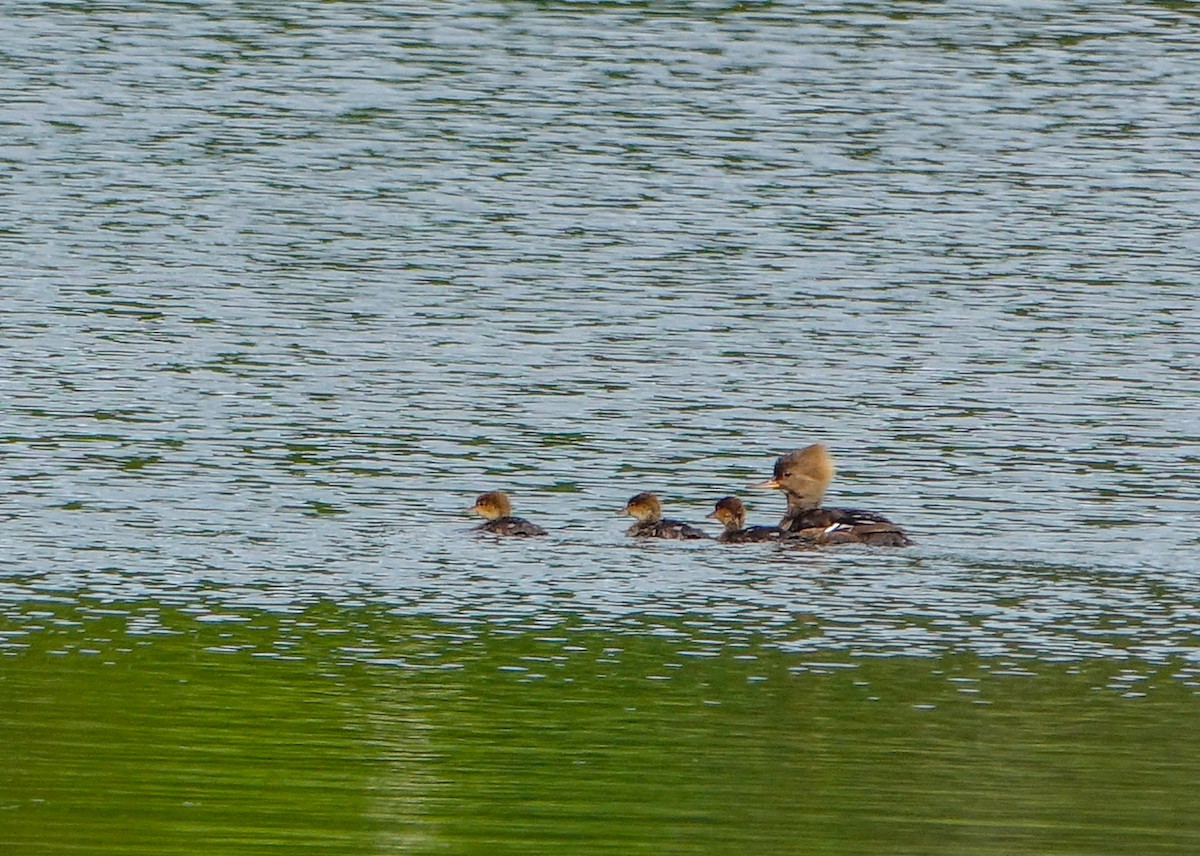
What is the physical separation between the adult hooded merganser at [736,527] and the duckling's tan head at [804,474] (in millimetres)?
409

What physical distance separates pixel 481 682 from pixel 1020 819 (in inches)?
114

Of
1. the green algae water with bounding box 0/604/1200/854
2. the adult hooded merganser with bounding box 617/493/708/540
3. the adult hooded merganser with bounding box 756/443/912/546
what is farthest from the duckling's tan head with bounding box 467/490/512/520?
the green algae water with bounding box 0/604/1200/854

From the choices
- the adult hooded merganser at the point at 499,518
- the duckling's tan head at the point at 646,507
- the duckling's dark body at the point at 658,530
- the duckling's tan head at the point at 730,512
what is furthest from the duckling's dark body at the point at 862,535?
the adult hooded merganser at the point at 499,518

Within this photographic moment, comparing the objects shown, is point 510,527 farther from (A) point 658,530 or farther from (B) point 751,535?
(B) point 751,535

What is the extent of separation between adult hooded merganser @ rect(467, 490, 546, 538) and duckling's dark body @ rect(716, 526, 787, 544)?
3.67ft

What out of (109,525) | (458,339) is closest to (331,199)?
(458,339)

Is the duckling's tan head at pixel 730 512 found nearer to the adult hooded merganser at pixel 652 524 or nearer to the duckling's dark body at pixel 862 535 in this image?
the adult hooded merganser at pixel 652 524

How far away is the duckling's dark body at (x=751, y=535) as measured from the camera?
52.2 ft

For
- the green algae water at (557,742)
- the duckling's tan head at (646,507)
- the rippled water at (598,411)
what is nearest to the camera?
the green algae water at (557,742)

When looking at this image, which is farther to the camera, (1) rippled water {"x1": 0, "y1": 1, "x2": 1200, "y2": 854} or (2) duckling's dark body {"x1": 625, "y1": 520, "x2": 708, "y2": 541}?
(2) duckling's dark body {"x1": 625, "y1": 520, "x2": 708, "y2": 541}

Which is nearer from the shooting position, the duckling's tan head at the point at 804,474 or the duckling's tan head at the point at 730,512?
the duckling's tan head at the point at 730,512

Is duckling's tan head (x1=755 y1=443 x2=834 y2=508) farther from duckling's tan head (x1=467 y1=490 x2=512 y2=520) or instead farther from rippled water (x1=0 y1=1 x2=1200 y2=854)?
duckling's tan head (x1=467 y1=490 x2=512 y2=520)

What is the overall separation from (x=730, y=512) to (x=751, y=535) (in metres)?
0.18

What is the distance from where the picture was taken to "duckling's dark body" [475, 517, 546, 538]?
1514 cm
